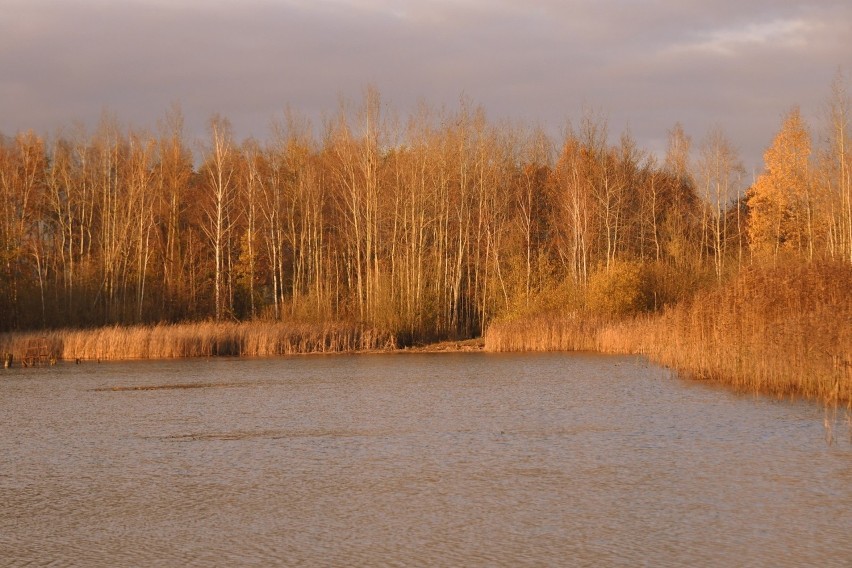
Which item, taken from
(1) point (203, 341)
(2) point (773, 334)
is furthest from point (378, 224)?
(2) point (773, 334)

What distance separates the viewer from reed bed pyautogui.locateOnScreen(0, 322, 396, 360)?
3412 cm

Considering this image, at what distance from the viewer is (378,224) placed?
48.2 m

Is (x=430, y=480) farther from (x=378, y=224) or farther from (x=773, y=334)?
(x=378, y=224)

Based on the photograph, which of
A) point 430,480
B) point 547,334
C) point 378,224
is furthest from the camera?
point 378,224

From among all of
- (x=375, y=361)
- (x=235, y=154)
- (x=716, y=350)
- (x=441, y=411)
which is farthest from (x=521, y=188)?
(x=441, y=411)

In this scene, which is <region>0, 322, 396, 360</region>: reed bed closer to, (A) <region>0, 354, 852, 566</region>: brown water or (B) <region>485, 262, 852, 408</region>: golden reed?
(B) <region>485, 262, 852, 408</region>: golden reed

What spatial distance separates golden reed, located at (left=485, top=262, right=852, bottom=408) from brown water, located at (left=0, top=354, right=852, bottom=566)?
75cm

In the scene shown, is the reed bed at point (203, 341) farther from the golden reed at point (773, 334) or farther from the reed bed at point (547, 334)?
the golden reed at point (773, 334)

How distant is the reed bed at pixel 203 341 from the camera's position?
112 feet

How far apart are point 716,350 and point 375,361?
42.4 ft

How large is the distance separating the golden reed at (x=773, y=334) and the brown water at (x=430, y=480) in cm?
75

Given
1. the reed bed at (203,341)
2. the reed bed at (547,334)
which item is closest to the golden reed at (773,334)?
the reed bed at (547,334)

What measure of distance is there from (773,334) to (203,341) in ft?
72.1

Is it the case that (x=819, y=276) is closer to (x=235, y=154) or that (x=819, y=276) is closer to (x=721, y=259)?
(x=721, y=259)
